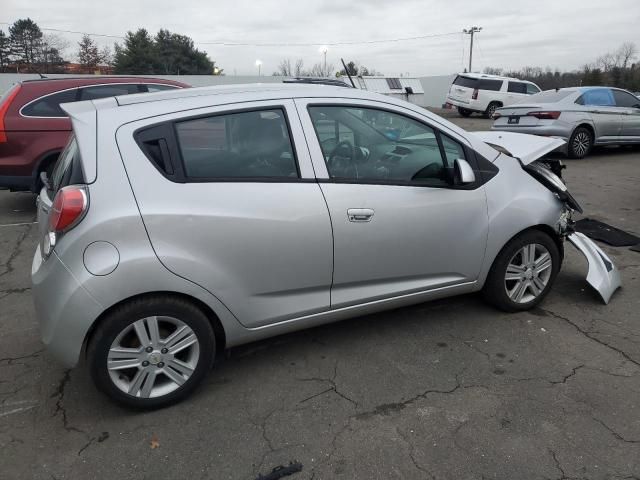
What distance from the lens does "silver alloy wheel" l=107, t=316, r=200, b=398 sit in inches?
98.0

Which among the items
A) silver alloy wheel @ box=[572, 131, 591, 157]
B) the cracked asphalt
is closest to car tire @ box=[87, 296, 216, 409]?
the cracked asphalt

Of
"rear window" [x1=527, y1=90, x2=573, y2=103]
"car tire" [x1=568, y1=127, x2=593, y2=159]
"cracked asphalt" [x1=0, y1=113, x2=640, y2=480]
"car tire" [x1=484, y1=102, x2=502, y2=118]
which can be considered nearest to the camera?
"cracked asphalt" [x1=0, y1=113, x2=640, y2=480]

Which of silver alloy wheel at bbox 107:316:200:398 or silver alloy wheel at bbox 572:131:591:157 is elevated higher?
silver alloy wheel at bbox 572:131:591:157

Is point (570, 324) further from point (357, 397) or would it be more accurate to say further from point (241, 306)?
point (241, 306)

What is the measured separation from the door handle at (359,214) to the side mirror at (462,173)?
671mm

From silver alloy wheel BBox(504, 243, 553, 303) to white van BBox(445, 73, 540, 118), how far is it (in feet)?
65.5

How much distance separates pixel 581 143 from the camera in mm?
10805

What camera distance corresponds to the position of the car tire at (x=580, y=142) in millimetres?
10672

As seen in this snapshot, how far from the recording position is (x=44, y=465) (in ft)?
7.52

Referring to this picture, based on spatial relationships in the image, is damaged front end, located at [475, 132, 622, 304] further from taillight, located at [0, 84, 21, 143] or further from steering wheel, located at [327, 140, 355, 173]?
taillight, located at [0, 84, 21, 143]

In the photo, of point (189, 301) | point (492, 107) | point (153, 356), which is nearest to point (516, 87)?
point (492, 107)

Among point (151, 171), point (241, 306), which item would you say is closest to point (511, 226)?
point (241, 306)

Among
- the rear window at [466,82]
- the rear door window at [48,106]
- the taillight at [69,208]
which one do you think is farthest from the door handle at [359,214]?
the rear window at [466,82]

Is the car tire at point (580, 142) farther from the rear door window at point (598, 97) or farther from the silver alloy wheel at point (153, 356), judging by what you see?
the silver alloy wheel at point (153, 356)
